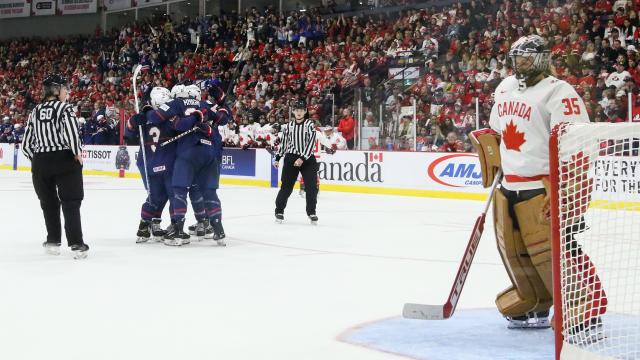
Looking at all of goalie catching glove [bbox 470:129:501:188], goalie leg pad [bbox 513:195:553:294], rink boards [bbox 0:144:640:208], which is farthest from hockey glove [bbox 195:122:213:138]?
rink boards [bbox 0:144:640:208]

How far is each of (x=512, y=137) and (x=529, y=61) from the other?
362mm

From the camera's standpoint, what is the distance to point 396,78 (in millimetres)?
17922

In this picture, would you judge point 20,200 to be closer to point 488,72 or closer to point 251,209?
point 251,209

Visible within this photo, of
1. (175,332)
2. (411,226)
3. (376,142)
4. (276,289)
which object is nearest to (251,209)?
(411,226)

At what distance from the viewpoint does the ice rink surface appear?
3994 mm

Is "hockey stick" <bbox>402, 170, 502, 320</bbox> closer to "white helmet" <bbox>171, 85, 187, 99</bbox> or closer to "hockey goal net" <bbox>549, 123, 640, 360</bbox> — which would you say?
"hockey goal net" <bbox>549, 123, 640, 360</bbox>

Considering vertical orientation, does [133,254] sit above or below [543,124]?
below

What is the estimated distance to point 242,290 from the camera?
5.54 metres

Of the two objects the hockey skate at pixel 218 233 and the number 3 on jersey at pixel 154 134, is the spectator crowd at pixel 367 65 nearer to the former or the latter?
the hockey skate at pixel 218 233

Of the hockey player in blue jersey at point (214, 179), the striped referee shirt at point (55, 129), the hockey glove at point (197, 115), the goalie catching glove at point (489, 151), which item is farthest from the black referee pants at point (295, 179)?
the goalie catching glove at point (489, 151)

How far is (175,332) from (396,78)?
46.3 feet

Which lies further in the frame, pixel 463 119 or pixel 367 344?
pixel 463 119

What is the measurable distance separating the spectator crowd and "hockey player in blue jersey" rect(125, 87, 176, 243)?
687 cm

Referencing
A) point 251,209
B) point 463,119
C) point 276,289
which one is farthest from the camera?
point 463,119
